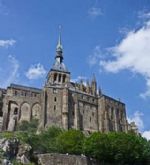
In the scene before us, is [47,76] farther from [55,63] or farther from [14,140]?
[14,140]

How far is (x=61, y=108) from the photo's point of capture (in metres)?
99.9

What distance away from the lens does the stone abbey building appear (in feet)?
319

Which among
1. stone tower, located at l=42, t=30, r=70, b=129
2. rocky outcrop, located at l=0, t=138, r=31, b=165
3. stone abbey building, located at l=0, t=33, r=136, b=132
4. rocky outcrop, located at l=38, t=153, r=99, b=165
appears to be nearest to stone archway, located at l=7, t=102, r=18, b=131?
stone abbey building, located at l=0, t=33, r=136, b=132

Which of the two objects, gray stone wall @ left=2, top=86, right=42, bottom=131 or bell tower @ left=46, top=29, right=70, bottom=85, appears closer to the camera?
gray stone wall @ left=2, top=86, right=42, bottom=131

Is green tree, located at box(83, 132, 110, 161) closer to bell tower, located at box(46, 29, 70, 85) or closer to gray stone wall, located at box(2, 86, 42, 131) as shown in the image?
gray stone wall, located at box(2, 86, 42, 131)

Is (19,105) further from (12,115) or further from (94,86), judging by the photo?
(94,86)

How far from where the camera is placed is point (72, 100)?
338ft

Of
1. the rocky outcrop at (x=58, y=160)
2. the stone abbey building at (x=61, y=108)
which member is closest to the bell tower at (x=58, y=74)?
the stone abbey building at (x=61, y=108)

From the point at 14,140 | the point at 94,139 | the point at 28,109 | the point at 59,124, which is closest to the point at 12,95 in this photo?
the point at 28,109

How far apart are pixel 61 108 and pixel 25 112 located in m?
9.43

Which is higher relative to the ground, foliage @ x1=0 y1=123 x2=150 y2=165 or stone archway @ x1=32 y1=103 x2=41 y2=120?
stone archway @ x1=32 y1=103 x2=41 y2=120

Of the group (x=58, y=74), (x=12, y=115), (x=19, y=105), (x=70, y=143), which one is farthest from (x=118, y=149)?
(x=58, y=74)

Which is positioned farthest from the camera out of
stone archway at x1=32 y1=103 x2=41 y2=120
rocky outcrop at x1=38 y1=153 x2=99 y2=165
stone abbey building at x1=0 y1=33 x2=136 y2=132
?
stone archway at x1=32 y1=103 x2=41 y2=120

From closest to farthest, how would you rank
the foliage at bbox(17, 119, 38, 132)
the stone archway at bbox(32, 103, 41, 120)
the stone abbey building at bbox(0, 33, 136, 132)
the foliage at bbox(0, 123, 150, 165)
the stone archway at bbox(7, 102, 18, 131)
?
the foliage at bbox(0, 123, 150, 165)
the foliage at bbox(17, 119, 38, 132)
the stone archway at bbox(7, 102, 18, 131)
the stone abbey building at bbox(0, 33, 136, 132)
the stone archway at bbox(32, 103, 41, 120)
